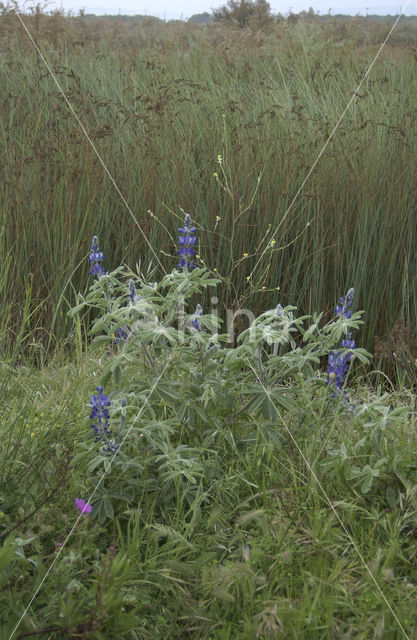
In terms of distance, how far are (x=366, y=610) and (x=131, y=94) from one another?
431 centimetres

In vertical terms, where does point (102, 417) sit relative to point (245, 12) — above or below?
below

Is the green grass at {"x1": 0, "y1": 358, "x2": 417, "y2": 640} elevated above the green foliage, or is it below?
below

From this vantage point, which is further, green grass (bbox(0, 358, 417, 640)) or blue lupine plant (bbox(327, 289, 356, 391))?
blue lupine plant (bbox(327, 289, 356, 391))

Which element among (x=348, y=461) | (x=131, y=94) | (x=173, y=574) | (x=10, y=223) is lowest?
(x=173, y=574)

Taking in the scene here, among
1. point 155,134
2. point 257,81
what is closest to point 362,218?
point 155,134

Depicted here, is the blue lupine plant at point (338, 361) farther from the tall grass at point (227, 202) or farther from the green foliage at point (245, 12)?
the green foliage at point (245, 12)

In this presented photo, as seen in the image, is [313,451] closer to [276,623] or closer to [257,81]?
[276,623]

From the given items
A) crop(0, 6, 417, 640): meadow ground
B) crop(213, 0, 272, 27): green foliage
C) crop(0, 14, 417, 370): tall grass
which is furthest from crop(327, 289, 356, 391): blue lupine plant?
crop(213, 0, 272, 27): green foliage

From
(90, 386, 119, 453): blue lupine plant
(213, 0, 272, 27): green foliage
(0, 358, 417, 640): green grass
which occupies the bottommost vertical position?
(0, 358, 417, 640): green grass

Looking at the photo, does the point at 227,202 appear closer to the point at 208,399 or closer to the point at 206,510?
the point at 208,399

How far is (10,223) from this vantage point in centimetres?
350

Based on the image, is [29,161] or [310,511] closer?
[310,511]

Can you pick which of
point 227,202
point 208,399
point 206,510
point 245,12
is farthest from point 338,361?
point 245,12

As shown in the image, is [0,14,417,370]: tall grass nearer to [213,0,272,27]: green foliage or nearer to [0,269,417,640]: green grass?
[0,269,417,640]: green grass
